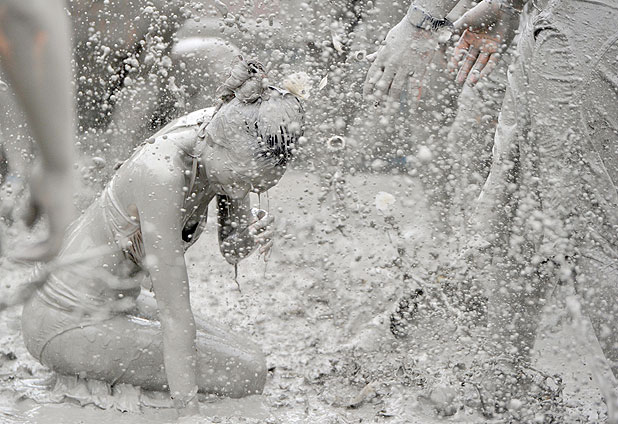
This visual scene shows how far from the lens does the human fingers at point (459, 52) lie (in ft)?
11.0

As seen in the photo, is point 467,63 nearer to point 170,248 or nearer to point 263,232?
point 263,232

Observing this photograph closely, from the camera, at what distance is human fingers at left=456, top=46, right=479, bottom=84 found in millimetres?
3311

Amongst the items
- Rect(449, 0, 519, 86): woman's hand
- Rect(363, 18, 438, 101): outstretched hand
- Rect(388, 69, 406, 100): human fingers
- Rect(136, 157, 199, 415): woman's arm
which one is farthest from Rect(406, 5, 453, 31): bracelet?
Rect(136, 157, 199, 415): woman's arm

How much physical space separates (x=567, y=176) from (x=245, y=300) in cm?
173

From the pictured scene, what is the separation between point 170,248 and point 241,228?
504 millimetres

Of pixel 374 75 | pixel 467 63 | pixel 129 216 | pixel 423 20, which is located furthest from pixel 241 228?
pixel 467 63

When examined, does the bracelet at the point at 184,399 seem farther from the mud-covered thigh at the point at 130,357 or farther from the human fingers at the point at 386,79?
the human fingers at the point at 386,79

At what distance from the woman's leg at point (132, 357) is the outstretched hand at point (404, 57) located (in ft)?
3.73

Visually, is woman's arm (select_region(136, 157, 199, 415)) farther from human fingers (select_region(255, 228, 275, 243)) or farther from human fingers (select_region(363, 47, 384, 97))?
human fingers (select_region(363, 47, 384, 97))

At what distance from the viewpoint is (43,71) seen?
1.04 meters

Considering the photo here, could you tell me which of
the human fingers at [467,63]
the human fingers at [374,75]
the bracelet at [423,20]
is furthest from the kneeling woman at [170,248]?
the human fingers at [467,63]

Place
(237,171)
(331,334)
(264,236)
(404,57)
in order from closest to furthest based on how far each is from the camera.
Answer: (237,171), (264,236), (404,57), (331,334)

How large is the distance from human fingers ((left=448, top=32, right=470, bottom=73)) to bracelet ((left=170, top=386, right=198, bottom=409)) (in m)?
1.75

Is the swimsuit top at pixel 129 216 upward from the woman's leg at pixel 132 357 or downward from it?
upward
